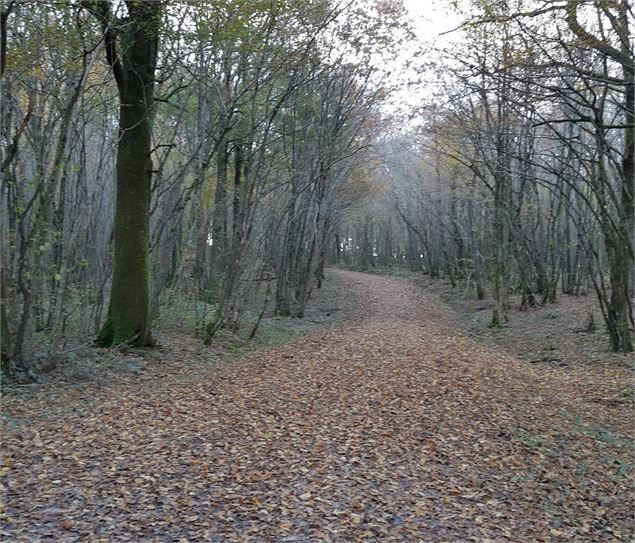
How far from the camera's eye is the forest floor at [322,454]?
4.09 m

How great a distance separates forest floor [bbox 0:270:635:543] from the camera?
4086 mm

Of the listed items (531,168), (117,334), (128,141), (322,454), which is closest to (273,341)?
(117,334)

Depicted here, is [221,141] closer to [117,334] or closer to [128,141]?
[128,141]

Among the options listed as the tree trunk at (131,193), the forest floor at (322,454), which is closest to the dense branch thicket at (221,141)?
the tree trunk at (131,193)

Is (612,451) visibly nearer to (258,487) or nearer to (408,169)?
(258,487)

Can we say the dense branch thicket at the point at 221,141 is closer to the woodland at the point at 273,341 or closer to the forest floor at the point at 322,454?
the woodland at the point at 273,341

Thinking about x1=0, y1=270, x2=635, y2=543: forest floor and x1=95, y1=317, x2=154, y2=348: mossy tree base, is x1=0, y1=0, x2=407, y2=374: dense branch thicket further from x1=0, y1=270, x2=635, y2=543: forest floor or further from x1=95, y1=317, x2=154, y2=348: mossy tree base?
x1=0, y1=270, x2=635, y2=543: forest floor

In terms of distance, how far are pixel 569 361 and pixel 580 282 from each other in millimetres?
10172

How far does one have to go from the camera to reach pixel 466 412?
6840 millimetres

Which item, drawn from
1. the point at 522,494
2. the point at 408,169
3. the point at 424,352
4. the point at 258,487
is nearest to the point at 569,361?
the point at 424,352

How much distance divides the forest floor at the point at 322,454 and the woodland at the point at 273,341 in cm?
3

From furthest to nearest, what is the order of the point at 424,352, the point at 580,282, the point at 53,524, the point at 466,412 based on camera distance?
the point at 580,282, the point at 424,352, the point at 466,412, the point at 53,524

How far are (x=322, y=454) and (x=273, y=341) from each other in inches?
298

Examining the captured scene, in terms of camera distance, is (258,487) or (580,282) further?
(580,282)
